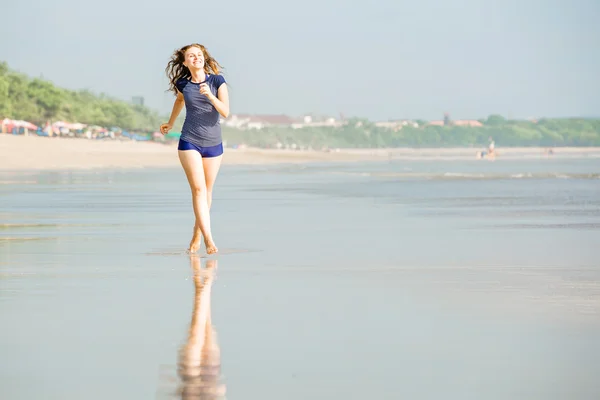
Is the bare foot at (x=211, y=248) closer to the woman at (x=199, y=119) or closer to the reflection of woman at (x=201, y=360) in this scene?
the woman at (x=199, y=119)

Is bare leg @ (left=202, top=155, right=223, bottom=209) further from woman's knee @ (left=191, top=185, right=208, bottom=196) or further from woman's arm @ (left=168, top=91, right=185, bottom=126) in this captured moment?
woman's arm @ (left=168, top=91, right=185, bottom=126)

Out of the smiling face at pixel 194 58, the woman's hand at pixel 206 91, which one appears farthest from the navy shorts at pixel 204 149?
the smiling face at pixel 194 58

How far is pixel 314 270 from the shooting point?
409 inches

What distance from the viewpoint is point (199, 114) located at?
12.0m

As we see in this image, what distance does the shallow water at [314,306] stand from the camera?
563 cm

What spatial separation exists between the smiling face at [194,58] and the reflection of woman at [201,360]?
3782mm

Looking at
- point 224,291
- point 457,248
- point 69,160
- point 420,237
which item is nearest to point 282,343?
point 224,291

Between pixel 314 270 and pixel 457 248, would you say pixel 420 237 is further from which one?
pixel 314 270

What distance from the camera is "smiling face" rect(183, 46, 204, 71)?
38.7 ft

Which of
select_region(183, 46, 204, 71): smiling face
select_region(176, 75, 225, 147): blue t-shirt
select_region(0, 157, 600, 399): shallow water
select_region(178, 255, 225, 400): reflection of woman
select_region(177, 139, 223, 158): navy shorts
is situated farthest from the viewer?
select_region(177, 139, 223, 158): navy shorts

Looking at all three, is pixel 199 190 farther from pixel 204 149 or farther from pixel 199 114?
pixel 199 114

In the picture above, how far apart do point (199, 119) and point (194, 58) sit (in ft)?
1.70

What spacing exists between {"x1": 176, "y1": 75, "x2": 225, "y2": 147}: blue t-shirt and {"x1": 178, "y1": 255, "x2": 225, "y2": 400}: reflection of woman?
12.4 ft

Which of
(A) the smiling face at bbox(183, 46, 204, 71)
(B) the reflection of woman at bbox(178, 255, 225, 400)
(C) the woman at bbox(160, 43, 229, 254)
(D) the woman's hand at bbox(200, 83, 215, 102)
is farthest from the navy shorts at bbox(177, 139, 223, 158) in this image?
(B) the reflection of woman at bbox(178, 255, 225, 400)
